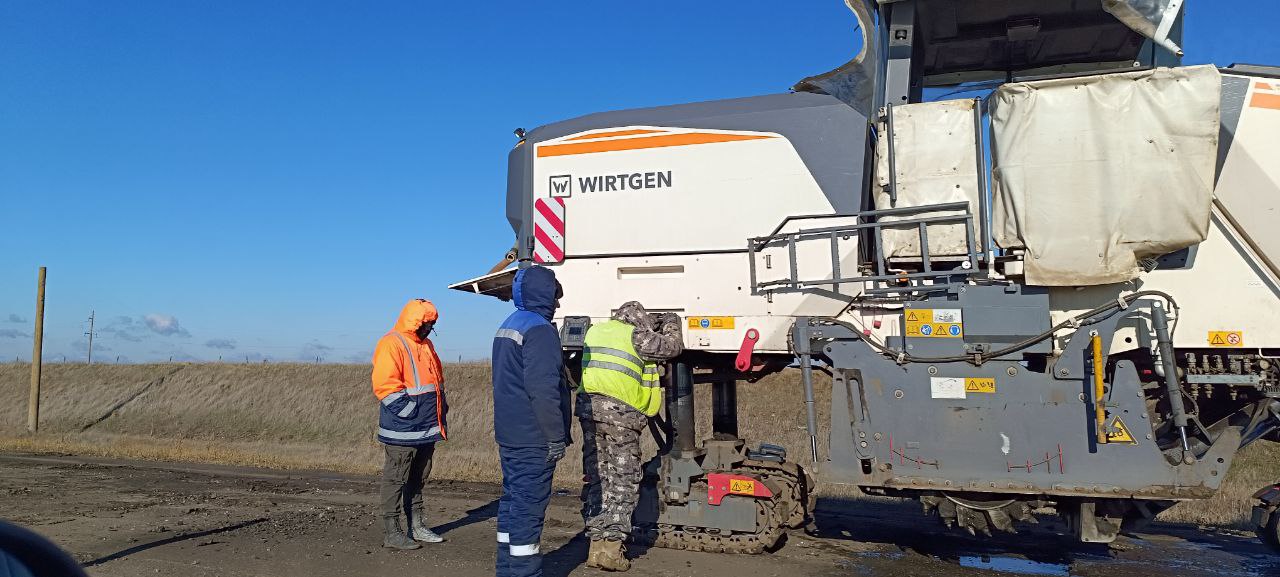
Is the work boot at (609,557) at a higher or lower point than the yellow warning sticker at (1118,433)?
lower

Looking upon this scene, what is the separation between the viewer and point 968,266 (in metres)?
5.02

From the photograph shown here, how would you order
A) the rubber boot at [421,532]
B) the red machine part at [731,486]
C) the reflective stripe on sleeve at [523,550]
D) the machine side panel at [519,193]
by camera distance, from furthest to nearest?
1. the machine side panel at [519,193]
2. the rubber boot at [421,532]
3. the red machine part at [731,486]
4. the reflective stripe on sleeve at [523,550]

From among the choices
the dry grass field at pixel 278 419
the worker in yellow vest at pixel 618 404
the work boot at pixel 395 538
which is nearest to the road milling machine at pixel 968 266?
the worker in yellow vest at pixel 618 404

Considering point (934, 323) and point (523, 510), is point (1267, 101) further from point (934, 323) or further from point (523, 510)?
point (523, 510)

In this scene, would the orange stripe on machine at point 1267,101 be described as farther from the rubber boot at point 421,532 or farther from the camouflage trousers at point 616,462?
the rubber boot at point 421,532

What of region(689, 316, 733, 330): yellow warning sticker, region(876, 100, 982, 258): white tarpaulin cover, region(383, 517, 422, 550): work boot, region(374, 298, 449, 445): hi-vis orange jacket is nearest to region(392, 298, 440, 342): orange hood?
region(374, 298, 449, 445): hi-vis orange jacket

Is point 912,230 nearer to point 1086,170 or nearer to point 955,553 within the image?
point 1086,170

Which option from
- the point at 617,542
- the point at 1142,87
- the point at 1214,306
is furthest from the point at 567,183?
the point at 1214,306

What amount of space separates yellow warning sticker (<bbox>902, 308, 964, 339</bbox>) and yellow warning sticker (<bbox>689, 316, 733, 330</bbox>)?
1153 millimetres

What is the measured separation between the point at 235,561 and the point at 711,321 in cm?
348

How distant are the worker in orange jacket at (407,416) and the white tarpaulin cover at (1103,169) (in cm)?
400

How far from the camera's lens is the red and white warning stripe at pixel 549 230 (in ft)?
19.9

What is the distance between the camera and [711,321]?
560 centimetres

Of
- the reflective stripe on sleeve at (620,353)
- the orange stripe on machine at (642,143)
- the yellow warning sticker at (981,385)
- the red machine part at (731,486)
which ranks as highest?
the orange stripe on machine at (642,143)
